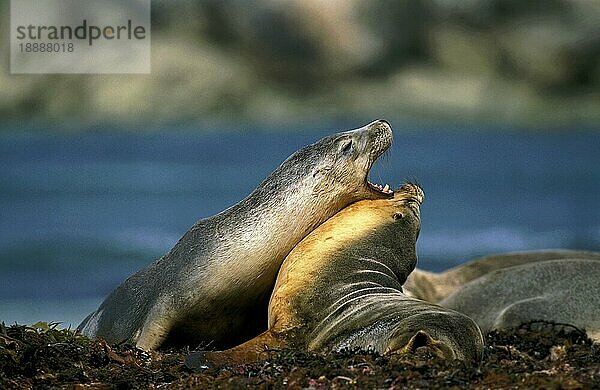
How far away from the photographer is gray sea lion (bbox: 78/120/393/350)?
19.7ft

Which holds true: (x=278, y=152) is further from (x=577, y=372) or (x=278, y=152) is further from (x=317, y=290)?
(x=577, y=372)

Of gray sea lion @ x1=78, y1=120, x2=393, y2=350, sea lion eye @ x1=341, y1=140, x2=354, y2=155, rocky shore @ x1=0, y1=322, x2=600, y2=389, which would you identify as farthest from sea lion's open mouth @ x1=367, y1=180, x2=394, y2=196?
rocky shore @ x1=0, y1=322, x2=600, y2=389

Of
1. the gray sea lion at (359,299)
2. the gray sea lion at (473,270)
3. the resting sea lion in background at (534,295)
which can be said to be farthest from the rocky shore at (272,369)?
the gray sea lion at (473,270)

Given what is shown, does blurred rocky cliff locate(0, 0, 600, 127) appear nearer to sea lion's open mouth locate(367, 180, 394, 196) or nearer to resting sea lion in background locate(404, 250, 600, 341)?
resting sea lion in background locate(404, 250, 600, 341)

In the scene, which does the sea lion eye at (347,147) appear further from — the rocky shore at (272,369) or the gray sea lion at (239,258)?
the rocky shore at (272,369)

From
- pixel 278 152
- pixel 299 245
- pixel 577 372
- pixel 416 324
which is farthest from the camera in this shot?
pixel 278 152

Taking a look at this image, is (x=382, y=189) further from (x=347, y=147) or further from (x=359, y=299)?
(x=359, y=299)

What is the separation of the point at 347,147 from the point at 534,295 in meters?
2.03

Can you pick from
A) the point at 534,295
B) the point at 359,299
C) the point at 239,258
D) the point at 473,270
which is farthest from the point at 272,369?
the point at 473,270

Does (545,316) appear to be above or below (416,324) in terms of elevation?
below

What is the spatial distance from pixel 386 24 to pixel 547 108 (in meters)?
3.85

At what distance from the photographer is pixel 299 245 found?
19.5 ft

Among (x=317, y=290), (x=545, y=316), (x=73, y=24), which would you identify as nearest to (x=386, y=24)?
(x=73, y=24)

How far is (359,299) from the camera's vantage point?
17.8 feet
